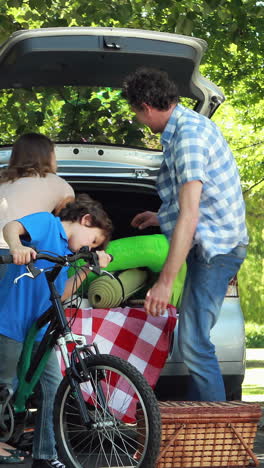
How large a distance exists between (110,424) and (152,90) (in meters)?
1.76

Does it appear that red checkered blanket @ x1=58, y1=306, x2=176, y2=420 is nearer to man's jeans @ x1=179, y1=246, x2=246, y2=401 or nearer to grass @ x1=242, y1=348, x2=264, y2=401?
man's jeans @ x1=179, y1=246, x2=246, y2=401

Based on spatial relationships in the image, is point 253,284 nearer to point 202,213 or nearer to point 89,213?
point 202,213

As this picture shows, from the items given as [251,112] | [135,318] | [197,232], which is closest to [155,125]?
[197,232]

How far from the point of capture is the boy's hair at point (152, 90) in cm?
558

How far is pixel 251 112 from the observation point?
18859 millimetres

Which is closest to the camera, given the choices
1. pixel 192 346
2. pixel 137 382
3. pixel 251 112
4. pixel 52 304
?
pixel 137 382

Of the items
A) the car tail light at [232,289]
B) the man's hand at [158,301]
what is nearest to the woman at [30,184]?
the man's hand at [158,301]

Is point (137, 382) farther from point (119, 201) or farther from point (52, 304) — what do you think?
point (119, 201)

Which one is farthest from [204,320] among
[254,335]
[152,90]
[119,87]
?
[254,335]

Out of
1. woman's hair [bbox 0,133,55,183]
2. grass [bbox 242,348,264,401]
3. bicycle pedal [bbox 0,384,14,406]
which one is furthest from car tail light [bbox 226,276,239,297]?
grass [bbox 242,348,264,401]

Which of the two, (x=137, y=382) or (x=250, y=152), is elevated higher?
(x=137, y=382)

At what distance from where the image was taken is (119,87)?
7336 millimetres

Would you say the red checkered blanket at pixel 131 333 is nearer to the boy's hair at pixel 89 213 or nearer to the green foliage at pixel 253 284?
the boy's hair at pixel 89 213

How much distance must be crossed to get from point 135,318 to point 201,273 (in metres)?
0.46
